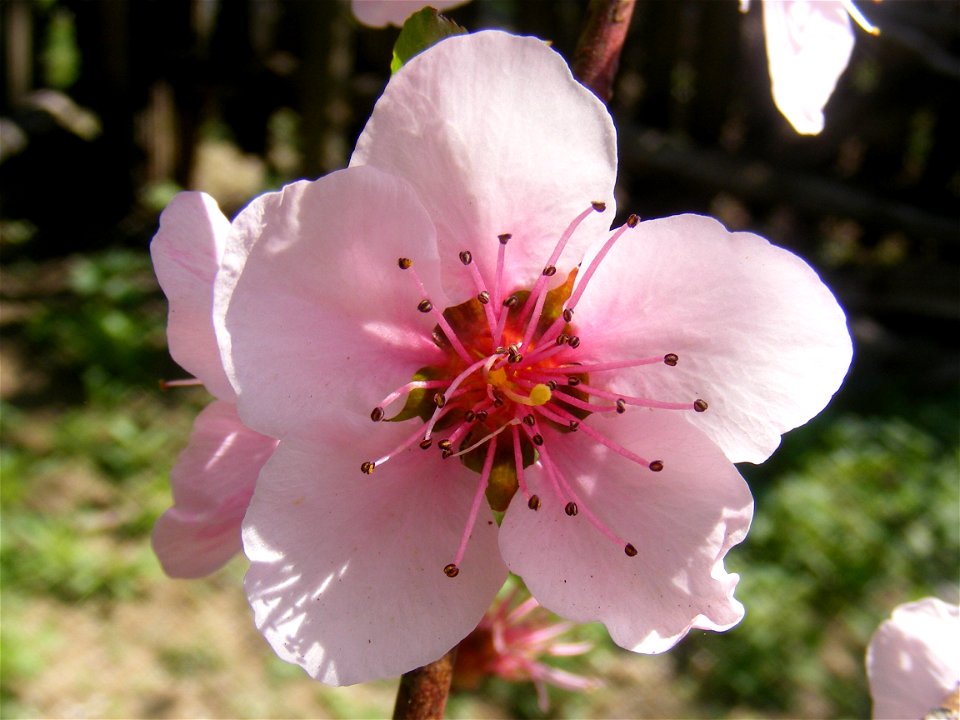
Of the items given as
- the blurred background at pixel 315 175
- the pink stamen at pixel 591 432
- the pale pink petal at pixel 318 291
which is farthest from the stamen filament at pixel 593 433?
the blurred background at pixel 315 175

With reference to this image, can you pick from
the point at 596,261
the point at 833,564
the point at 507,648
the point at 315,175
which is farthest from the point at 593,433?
the point at 315,175

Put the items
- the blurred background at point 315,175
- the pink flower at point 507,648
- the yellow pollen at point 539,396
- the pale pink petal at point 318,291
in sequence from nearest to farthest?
the pale pink petal at point 318,291, the yellow pollen at point 539,396, the pink flower at point 507,648, the blurred background at point 315,175

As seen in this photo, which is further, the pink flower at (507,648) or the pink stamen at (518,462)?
the pink flower at (507,648)

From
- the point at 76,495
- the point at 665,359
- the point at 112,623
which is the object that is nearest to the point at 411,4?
the point at 665,359

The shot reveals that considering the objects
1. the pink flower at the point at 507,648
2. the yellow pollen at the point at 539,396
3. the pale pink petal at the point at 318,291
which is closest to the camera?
the pale pink petal at the point at 318,291

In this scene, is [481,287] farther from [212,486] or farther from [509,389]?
[212,486]

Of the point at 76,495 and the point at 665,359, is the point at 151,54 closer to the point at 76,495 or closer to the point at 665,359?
the point at 76,495

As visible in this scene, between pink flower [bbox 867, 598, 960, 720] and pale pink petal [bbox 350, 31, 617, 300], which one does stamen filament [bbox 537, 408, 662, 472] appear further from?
pink flower [bbox 867, 598, 960, 720]

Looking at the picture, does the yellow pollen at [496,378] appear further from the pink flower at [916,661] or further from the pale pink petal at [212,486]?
the pink flower at [916,661]
